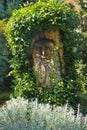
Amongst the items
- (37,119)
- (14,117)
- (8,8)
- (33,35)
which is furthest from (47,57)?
(8,8)

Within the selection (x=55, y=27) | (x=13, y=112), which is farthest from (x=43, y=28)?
(x=13, y=112)

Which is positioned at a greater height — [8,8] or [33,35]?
[33,35]

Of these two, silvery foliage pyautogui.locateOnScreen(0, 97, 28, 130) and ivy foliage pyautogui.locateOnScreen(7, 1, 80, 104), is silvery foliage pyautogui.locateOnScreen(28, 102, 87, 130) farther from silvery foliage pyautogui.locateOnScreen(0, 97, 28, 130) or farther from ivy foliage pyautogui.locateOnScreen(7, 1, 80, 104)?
ivy foliage pyautogui.locateOnScreen(7, 1, 80, 104)

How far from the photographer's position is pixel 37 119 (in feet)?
14.7

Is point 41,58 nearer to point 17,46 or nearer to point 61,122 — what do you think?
point 17,46

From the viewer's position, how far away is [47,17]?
21.9ft

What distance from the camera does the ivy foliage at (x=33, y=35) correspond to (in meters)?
6.71

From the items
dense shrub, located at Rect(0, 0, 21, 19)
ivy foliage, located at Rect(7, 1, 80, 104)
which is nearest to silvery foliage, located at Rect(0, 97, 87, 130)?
ivy foliage, located at Rect(7, 1, 80, 104)

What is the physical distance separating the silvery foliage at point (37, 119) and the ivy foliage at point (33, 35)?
196 cm

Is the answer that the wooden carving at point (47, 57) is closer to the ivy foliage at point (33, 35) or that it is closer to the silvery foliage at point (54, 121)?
the ivy foliage at point (33, 35)

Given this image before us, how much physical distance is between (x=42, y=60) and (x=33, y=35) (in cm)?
53

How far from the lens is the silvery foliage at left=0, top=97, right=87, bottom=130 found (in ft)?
14.2

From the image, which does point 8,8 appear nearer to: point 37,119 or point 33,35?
point 33,35

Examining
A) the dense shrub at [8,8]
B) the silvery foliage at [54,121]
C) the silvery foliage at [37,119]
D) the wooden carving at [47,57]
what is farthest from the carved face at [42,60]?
the dense shrub at [8,8]
